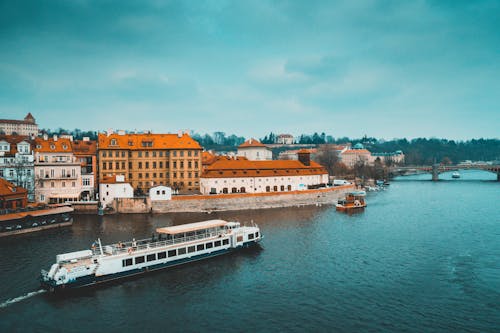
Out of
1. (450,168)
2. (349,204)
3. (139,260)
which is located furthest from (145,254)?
(450,168)

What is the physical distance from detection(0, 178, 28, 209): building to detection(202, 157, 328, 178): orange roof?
32980mm

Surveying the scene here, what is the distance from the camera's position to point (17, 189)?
57.5 meters

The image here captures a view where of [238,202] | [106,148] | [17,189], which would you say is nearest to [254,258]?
[238,202]

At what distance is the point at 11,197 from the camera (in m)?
55.3

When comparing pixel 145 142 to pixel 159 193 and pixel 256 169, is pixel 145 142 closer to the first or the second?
pixel 159 193

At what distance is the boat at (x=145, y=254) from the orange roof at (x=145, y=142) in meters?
39.3

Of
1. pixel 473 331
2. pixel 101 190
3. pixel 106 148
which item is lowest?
pixel 473 331

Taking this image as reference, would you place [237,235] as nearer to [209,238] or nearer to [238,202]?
[209,238]

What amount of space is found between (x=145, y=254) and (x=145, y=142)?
4730 centimetres

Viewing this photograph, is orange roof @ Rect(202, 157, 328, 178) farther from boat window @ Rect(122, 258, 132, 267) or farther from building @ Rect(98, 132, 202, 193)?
boat window @ Rect(122, 258, 132, 267)

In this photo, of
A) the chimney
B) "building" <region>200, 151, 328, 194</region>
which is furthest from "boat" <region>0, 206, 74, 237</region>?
the chimney

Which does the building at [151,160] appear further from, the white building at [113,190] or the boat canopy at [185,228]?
the boat canopy at [185,228]

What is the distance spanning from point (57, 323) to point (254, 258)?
2018 centimetres

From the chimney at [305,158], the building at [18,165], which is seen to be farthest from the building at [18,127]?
the chimney at [305,158]
